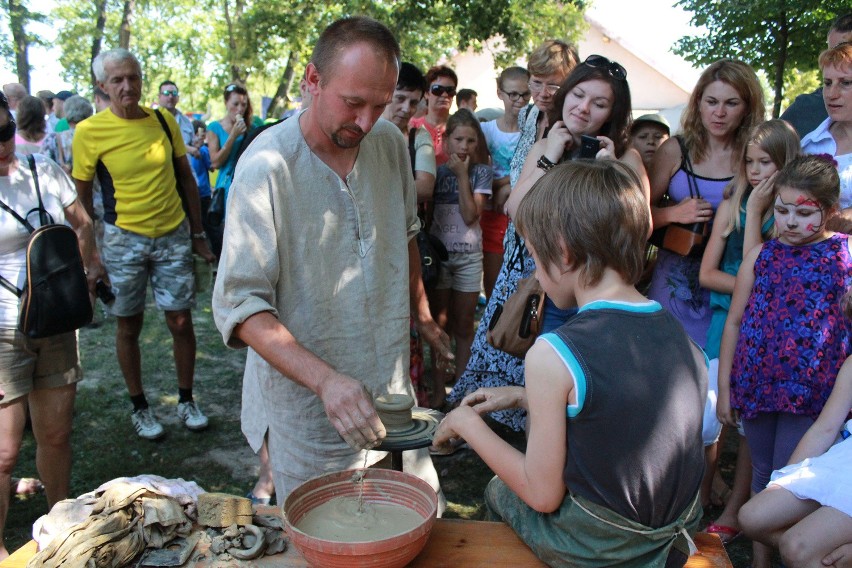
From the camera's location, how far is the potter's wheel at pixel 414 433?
2016 millimetres

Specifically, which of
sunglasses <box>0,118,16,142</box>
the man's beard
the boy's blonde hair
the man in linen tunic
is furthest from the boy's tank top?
sunglasses <box>0,118,16,142</box>

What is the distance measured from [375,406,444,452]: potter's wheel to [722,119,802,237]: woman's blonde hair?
192cm

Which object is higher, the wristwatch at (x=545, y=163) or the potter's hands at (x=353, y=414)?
the wristwatch at (x=545, y=163)

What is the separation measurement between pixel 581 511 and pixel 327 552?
61 centimetres

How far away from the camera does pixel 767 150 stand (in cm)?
326

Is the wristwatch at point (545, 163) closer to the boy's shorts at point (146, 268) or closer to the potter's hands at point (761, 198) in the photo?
the potter's hands at point (761, 198)

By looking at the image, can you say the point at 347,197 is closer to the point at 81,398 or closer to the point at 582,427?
the point at 582,427

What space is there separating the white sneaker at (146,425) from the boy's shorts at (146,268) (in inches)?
28.3

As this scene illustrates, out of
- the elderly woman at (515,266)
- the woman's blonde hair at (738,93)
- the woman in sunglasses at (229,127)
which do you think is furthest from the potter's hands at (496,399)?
the woman in sunglasses at (229,127)

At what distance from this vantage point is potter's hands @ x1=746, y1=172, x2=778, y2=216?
3.20 m

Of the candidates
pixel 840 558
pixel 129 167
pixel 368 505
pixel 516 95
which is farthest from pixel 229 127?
pixel 840 558

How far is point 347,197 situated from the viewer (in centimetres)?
232

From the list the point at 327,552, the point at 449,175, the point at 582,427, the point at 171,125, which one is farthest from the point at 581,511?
the point at 171,125

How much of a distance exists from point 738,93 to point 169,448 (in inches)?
158
